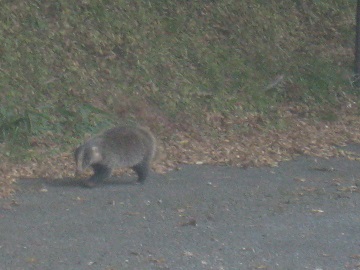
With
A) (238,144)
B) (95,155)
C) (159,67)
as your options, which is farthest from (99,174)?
(159,67)

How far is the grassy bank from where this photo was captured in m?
12.0

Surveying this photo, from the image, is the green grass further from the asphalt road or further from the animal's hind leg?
the asphalt road

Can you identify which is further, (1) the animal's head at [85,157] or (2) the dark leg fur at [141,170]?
(2) the dark leg fur at [141,170]

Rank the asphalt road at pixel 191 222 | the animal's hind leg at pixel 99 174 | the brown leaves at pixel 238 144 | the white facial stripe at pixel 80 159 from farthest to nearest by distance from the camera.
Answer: the brown leaves at pixel 238 144
the animal's hind leg at pixel 99 174
the white facial stripe at pixel 80 159
the asphalt road at pixel 191 222

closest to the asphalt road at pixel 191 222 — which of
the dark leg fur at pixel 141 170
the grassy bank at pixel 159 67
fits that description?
the dark leg fur at pixel 141 170

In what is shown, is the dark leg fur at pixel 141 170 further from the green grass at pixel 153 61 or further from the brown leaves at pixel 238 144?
the green grass at pixel 153 61

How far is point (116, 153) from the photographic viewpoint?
9586 millimetres

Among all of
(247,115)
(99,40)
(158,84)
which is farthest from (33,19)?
(247,115)

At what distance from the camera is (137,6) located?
15969 millimetres

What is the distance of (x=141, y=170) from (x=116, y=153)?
41 centimetres

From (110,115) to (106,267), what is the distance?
588 cm

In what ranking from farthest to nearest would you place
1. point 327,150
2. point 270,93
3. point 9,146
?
point 270,93 < point 327,150 < point 9,146

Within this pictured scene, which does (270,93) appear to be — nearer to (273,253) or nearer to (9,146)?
(9,146)

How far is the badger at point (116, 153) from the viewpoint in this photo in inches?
368
